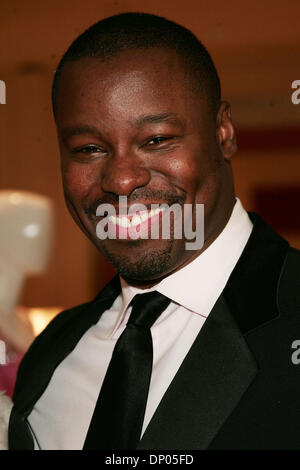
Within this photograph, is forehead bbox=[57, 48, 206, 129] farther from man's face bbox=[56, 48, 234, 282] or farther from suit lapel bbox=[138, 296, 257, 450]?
suit lapel bbox=[138, 296, 257, 450]

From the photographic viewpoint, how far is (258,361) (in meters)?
1.00

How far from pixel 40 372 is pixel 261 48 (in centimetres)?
169

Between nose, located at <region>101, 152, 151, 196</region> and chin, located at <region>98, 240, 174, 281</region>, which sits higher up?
nose, located at <region>101, 152, 151, 196</region>

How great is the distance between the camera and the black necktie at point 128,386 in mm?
1065

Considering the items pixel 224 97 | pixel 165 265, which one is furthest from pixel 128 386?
pixel 224 97

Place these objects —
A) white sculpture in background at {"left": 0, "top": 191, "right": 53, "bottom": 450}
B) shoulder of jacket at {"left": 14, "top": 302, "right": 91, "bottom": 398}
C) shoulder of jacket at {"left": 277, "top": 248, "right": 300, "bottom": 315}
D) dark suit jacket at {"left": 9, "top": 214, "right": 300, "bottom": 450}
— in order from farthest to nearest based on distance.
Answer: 1. white sculpture in background at {"left": 0, "top": 191, "right": 53, "bottom": 450}
2. shoulder of jacket at {"left": 14, "top": 302, "right": 91, "bottom": 398}
3. shoulder of jacket at {"left": 277, "top": 248, "right": 300, "bottom": 315}
4. dark suit jacket at {"left": 9, "top": 214, "right": 300, "bottom": 450}

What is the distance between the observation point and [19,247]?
9.46ft

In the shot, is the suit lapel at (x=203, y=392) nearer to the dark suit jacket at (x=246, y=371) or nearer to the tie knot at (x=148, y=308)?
the dark suit jacket at (x=246, y=371)

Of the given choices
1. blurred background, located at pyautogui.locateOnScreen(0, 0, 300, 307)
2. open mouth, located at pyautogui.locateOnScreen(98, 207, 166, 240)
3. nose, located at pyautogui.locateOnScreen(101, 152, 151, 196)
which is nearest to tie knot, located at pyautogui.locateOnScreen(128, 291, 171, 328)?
open mouth, located at pyautogui.locateOnScreen(98, 207, 166, 240)

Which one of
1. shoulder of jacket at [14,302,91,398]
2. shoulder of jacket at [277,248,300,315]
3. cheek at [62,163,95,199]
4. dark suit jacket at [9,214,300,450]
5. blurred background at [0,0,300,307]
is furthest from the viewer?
blurred background at [0,0,300,307]

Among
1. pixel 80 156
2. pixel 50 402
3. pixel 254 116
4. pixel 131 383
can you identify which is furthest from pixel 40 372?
pixel 254 116

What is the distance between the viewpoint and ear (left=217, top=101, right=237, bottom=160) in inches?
47.9

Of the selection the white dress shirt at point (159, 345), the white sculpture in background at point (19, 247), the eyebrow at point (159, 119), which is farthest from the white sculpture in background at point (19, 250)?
the eyebrow at point (159, 119)

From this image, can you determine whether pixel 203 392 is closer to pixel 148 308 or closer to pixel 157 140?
pixel 148 308
